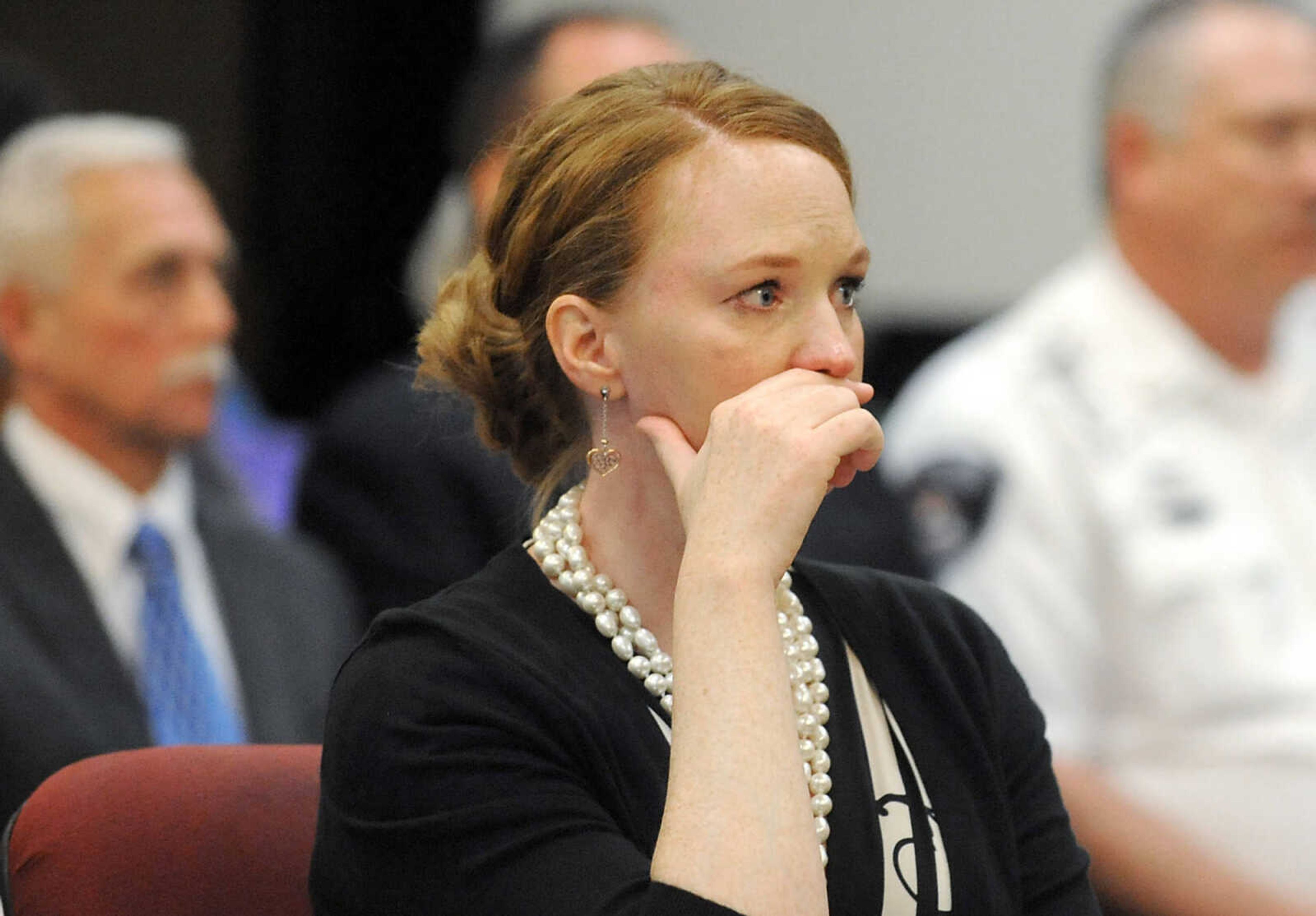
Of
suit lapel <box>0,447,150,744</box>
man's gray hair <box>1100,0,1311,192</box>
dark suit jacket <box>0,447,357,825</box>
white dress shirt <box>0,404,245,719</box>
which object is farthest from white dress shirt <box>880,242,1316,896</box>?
suit lapel <box>0,447,150,744</box>

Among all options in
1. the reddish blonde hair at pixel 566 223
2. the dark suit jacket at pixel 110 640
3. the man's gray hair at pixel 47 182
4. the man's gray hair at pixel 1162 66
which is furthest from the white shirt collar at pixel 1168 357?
the reddish blonde hair at pixel 566 223

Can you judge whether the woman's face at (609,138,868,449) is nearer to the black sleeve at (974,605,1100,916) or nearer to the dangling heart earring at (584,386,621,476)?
the dangling heart earring at (584,386,621,476)

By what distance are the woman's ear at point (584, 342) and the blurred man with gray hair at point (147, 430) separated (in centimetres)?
110

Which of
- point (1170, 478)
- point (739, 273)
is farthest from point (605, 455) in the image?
point (1170, 478)

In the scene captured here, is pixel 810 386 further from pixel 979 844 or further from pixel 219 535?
pixel 219 535

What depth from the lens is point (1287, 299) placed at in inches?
118

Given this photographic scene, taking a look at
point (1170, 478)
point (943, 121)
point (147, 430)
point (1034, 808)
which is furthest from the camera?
point (943, 121)

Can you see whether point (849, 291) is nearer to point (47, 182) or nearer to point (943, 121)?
point (47, 182)

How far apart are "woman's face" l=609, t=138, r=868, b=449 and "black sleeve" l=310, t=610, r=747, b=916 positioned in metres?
0.26

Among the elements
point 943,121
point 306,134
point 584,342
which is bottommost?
point 306,134

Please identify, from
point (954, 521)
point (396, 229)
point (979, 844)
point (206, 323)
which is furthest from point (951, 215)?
point (979, 844)

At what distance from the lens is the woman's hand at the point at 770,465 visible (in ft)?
4.23

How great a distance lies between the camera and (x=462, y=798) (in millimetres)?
1256

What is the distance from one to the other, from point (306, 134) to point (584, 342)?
3.72 m
